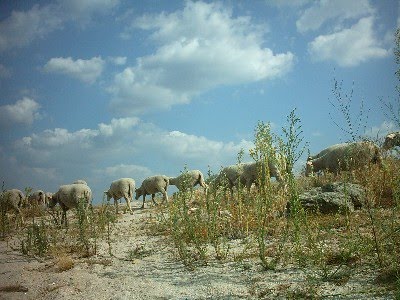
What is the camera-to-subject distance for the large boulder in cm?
920

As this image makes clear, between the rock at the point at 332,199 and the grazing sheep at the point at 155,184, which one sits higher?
the grazing sheep at the point at 155,184

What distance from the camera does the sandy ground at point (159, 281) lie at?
4.81 meters

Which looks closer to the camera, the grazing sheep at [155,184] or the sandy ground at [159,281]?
the sandy ground at [159,281]

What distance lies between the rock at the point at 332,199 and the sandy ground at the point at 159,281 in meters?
3.77

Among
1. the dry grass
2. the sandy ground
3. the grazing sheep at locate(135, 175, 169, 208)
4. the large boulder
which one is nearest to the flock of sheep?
the grazing sheep at locate(135, 175, 169, 208)

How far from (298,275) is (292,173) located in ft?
5.21

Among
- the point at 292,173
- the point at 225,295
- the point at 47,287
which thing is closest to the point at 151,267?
the point at 47,287

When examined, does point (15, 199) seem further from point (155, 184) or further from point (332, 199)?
point (332, 199)

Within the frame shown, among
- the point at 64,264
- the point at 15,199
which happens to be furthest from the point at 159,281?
the point at 15,199

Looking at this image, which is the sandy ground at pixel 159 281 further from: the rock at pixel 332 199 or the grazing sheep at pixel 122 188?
the grazing sheep at pixel 122 188

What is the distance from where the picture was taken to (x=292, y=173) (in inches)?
212

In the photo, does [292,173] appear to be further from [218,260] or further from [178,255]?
[178,255]

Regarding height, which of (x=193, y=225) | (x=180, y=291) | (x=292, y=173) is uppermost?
(x=292, y=173)

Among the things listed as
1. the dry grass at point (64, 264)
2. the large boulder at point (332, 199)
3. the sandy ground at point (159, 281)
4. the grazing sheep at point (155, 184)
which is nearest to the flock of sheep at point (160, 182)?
the grazing sheep at point (155, 184)
